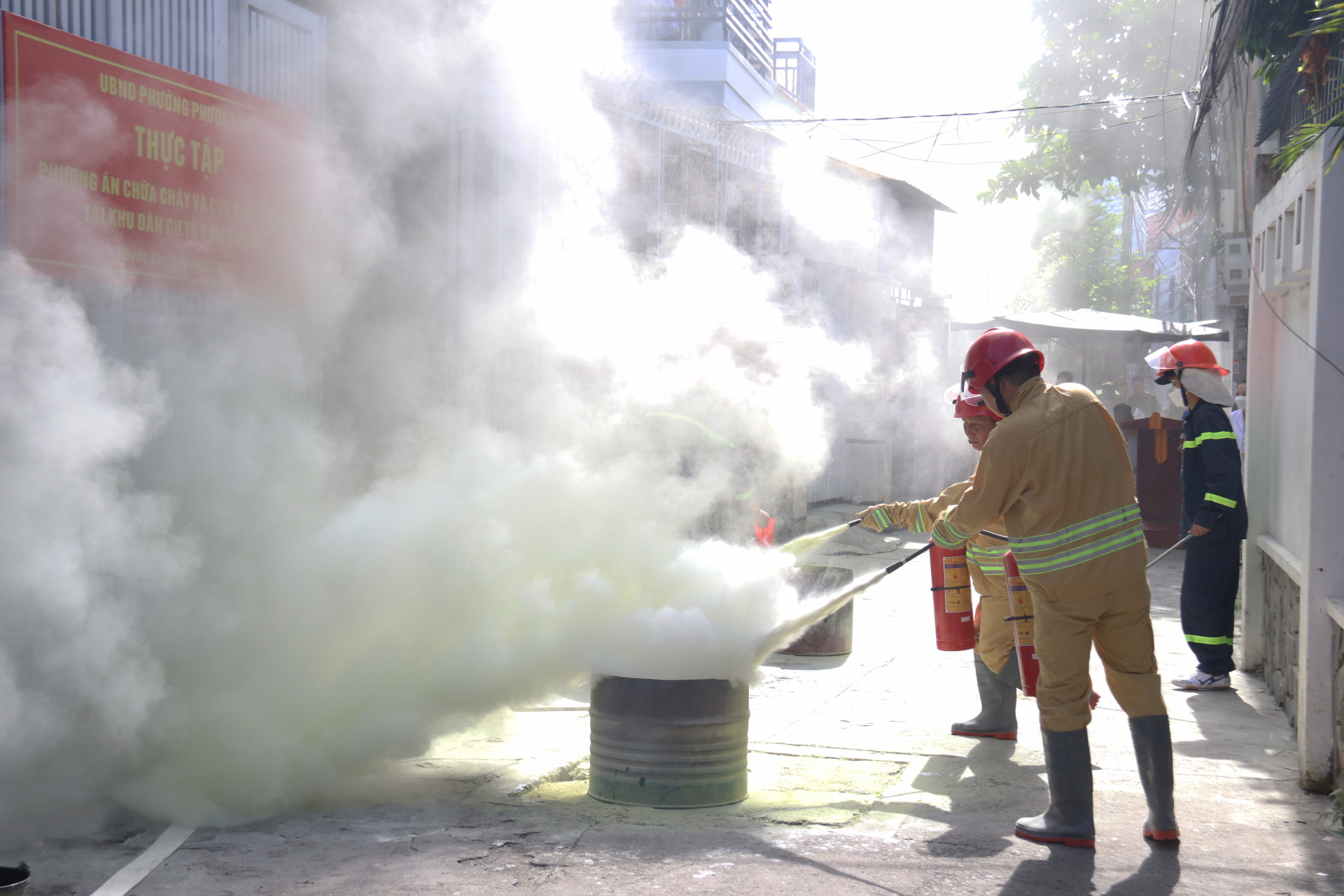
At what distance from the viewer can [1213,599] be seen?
6.20m

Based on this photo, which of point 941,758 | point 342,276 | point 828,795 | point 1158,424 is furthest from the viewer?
point 1158,424

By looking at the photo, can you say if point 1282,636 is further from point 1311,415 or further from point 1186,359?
point 1311,415

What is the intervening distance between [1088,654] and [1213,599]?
9.69 feet

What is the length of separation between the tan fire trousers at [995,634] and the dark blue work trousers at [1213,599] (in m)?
1.76

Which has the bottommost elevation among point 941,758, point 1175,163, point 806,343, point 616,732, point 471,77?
point 941,758

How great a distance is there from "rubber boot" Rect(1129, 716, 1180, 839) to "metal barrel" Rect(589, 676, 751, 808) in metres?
1.41

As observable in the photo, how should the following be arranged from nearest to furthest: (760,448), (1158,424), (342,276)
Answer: (342,276) < (760,448) < (1158,424)

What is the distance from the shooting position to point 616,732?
4129mm

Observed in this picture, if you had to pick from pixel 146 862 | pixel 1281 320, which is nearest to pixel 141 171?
pixel 146 862

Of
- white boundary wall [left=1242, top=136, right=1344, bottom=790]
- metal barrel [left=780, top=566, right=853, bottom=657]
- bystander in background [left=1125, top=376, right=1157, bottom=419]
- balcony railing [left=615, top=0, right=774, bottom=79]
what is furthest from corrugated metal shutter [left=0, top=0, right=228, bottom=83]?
balcony railing [left=615, top=0, right=774, bottom=79]

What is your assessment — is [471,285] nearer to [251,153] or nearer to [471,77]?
[471,77]

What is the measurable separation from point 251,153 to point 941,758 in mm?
4329

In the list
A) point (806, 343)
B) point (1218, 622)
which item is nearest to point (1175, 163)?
point (806, 343)

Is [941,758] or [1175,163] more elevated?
[1175,163]
